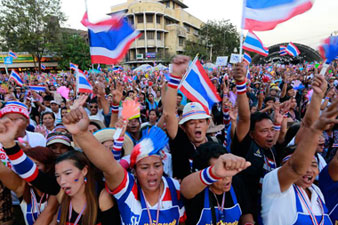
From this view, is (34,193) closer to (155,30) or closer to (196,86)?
(196,86)

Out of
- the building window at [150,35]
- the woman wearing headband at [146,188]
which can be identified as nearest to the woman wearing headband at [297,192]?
the woman wearing headband at [146,188]

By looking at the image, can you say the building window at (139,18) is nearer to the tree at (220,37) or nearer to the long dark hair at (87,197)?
the tree at (220,37)

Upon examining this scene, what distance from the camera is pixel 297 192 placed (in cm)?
174

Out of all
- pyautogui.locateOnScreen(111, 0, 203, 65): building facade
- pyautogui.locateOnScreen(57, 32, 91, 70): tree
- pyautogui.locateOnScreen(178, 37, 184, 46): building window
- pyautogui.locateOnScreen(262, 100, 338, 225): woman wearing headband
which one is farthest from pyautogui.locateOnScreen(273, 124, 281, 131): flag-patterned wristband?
pyautogui.locateOnScreen(178, 37, 184, 46): building window

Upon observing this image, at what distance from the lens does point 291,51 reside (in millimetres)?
9289

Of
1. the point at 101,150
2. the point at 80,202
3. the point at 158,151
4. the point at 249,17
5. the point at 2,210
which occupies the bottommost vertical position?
the point at 2,210

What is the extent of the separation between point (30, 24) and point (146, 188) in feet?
128

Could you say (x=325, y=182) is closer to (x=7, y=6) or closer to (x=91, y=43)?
(x=91, y=43)

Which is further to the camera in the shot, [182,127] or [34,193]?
[182,127]

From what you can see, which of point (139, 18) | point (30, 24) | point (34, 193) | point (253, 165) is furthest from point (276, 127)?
point (139, 18)

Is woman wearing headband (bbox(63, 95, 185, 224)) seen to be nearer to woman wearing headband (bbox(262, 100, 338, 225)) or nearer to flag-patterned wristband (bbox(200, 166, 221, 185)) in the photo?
flag-patterned wristband (bbox(200, 166, 221, 185))

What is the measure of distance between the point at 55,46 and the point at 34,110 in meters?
33.2

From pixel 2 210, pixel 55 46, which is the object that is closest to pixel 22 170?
pixel 2 210

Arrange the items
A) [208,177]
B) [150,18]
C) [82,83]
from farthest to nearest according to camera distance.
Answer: [150,18] → [82,83] → [208,177]
